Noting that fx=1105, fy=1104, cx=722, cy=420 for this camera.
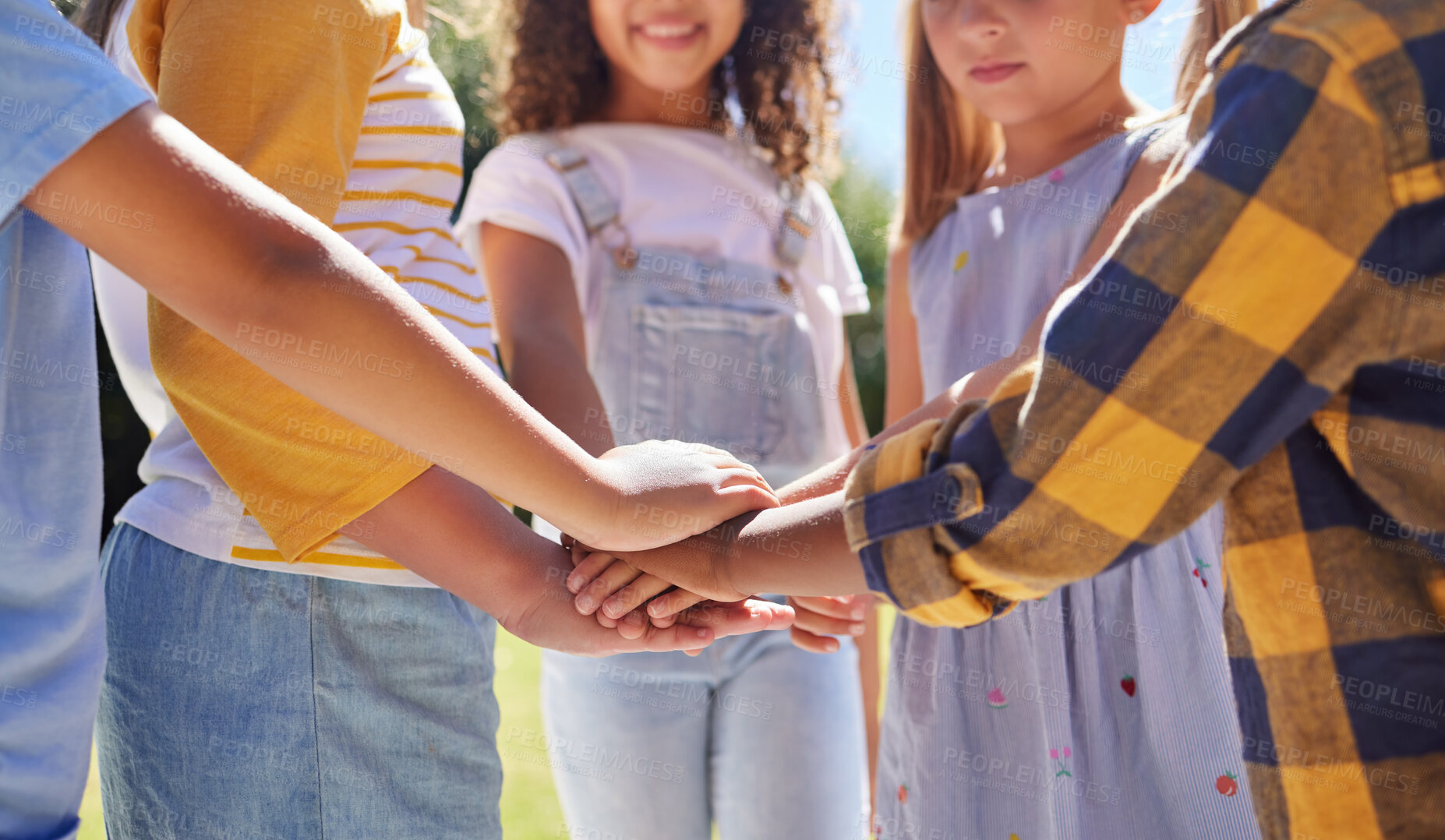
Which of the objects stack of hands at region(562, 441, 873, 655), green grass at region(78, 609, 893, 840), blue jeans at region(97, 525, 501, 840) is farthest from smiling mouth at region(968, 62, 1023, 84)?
green grass at region(78, 609, 893, 840)

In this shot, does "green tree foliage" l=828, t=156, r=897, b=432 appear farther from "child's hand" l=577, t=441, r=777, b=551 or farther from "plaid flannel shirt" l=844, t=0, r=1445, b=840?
"plaid flannel shirt" l=844, t=0, r=1445, b=840

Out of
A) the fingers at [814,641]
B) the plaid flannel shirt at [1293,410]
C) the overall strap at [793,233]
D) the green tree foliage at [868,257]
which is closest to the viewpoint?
the plaid flannel shirt at [1293,410]

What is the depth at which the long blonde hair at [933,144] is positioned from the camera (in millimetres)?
2076

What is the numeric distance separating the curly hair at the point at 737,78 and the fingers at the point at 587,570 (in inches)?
42.8

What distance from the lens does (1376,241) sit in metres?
0.86

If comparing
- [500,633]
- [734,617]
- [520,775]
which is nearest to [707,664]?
[734,617]

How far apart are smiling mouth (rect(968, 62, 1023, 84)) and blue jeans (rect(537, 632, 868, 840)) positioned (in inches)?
40.2

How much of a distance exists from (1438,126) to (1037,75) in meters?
1.01

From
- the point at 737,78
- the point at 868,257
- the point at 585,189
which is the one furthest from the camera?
the point at 868,257

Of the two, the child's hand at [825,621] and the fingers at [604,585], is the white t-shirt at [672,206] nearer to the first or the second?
the child's hand at [825,621]

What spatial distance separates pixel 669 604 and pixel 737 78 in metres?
1.31

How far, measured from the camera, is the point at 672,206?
2.14 m

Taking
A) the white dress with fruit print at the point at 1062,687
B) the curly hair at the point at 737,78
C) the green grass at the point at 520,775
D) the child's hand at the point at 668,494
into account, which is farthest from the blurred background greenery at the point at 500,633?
the child's hand at the point at 668,494

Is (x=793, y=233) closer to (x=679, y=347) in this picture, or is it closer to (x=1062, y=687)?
(x=679, y=347)
